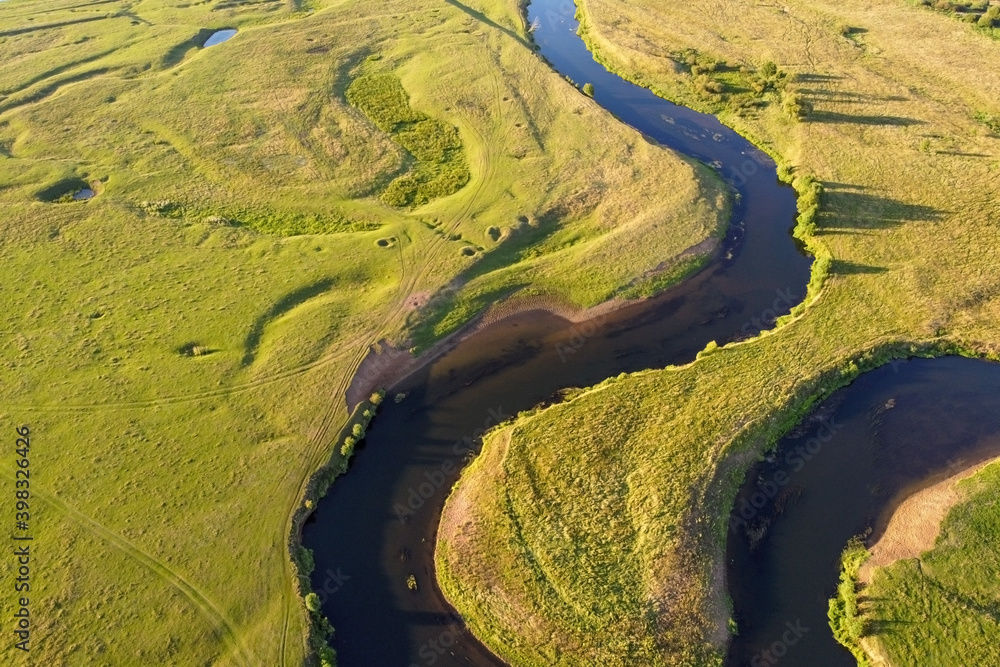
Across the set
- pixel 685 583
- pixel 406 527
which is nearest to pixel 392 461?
pixel 406 527

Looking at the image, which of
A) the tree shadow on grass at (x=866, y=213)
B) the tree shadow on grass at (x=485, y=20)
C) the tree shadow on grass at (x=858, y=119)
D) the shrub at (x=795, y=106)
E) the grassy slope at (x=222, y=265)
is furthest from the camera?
the tree shadow on grass at (x=485, y=20)

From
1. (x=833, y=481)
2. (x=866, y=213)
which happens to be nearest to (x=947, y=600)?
(x=833, y=481)

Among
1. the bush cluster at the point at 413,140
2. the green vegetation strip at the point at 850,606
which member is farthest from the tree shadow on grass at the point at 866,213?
the bush cluster at the point at 413,140

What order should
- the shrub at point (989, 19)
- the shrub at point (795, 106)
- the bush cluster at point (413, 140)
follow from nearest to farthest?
the bush cluster at point (413, 140) → the shrub at point (795, 106) → the shrub at point (989, 19)

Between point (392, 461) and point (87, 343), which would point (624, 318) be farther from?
point (87, 343)

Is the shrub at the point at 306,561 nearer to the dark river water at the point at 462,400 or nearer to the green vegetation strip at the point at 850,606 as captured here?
the dark river water at the point at 462,400

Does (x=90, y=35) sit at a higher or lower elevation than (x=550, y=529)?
higher

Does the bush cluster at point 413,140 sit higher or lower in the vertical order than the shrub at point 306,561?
higher
